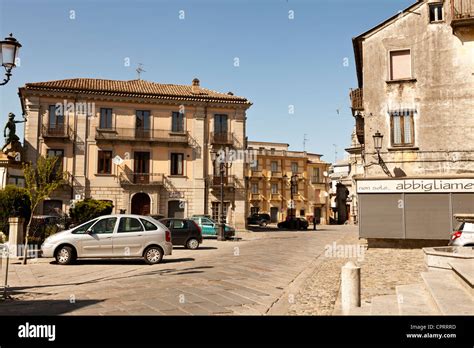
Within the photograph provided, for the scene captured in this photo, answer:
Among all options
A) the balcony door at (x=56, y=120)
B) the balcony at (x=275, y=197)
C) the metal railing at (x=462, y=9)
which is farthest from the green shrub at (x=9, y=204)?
the balcony at (x=275, y=197)

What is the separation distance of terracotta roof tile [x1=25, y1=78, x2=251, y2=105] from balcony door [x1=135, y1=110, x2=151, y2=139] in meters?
1.42

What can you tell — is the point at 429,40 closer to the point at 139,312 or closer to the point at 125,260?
the point at 125,260

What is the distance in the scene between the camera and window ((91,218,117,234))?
12.1 meters

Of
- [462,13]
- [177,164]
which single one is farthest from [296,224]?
[462,13]

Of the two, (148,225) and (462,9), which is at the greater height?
(462,9)

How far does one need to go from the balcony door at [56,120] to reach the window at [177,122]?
833cm

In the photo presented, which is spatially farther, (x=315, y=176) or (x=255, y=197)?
(x=315, y=176)

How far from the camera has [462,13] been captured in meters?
17.1

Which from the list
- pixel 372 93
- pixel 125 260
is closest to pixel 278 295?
pixel 125 260

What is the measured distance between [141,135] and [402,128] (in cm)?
2070

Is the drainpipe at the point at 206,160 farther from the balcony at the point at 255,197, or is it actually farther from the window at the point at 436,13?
the balcony at the point at 255,197

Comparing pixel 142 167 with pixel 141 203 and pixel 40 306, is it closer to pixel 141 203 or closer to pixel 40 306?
pixel 141 203

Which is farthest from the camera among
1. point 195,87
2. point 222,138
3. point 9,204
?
point 195,87

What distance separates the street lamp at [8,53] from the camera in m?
8.38
